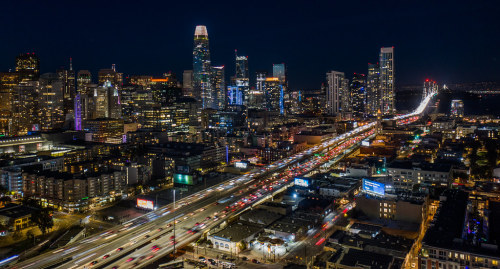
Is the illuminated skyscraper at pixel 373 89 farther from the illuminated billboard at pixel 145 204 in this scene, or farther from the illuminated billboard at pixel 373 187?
the illuminated billboard at pixel 145 204

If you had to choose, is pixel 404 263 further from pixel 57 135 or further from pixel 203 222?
pixel 57 135

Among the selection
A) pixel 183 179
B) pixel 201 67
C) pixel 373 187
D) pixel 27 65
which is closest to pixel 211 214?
pixel 183 179

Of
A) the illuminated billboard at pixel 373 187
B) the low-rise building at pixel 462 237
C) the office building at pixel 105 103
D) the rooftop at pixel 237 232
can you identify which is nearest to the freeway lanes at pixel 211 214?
the rooftop at pixel 237 232

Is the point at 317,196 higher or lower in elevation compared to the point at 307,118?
lower

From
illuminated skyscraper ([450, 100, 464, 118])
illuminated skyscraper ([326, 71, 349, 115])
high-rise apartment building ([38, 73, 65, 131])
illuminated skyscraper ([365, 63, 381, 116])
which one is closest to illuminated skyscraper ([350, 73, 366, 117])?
illuminated skyscraper ([365, 63, 381, 116])

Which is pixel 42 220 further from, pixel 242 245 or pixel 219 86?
pixel 219 86

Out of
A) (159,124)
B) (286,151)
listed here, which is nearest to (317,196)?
(286,151)

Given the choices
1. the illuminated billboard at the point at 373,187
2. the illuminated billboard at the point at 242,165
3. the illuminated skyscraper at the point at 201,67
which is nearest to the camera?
the illuminated billboard at the point at 373,187
